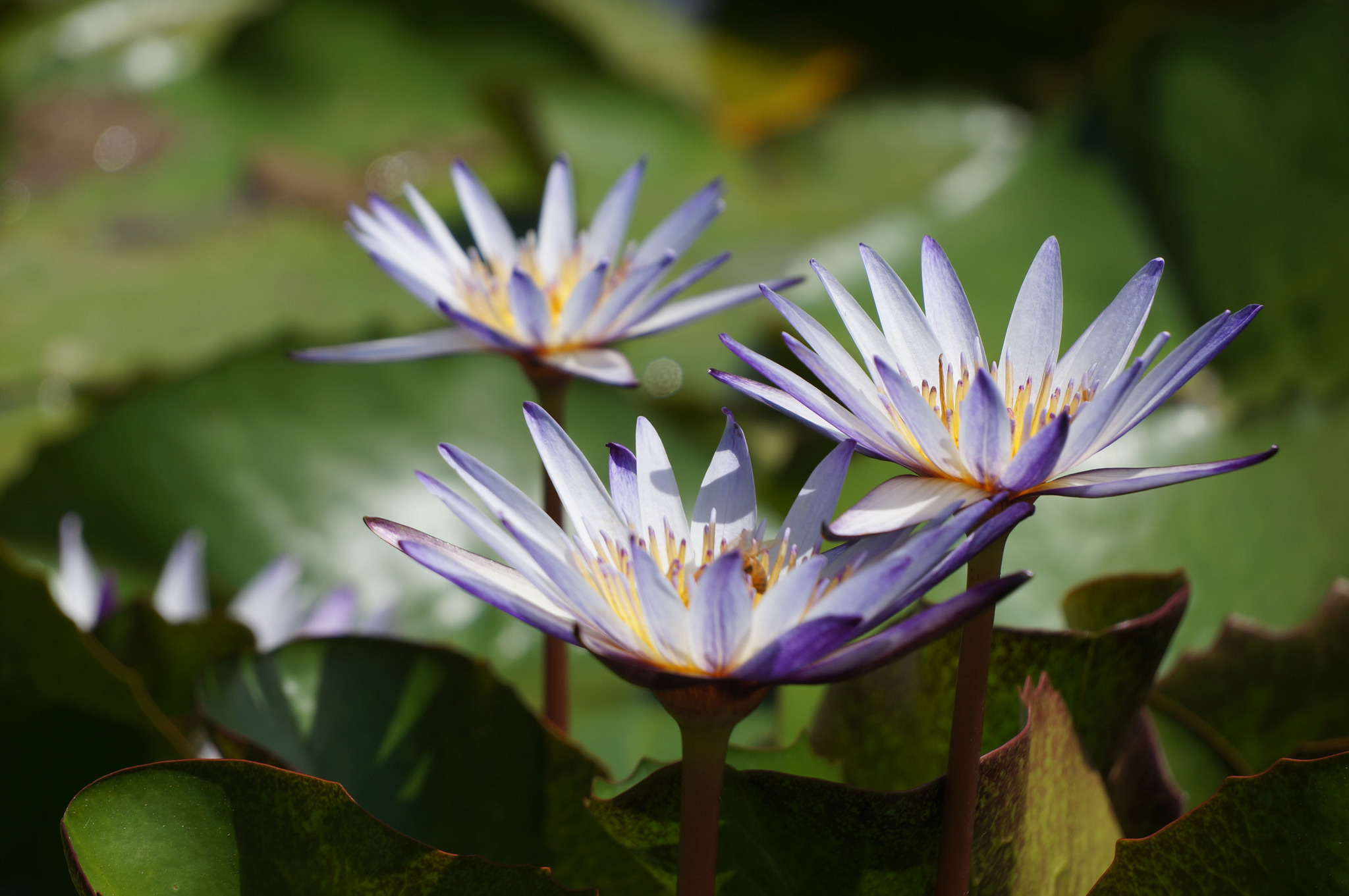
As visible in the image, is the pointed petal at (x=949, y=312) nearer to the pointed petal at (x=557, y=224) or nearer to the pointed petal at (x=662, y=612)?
the pointed petal at (x=662, y=612)

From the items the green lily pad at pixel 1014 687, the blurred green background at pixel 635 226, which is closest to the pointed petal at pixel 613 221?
the blurred green background at pixel 635 226

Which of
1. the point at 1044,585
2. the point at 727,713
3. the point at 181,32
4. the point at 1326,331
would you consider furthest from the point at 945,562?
the point at 181,32

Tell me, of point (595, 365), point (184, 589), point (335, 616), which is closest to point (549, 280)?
point (595, 365)

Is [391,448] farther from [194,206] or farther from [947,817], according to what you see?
[194,206]

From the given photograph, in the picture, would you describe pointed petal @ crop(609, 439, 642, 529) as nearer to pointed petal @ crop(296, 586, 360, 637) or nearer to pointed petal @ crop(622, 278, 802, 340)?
pointed petal @ crop(622, 278, 802, 340)

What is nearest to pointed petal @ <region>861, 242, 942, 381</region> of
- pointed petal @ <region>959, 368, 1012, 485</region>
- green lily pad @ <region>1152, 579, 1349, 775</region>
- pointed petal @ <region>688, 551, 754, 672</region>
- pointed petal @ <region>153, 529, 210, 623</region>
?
pointed petal @ <region>959, 368, 1012, 485</region>

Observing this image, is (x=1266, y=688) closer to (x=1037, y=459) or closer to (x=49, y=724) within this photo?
(x=1037, y=459)
